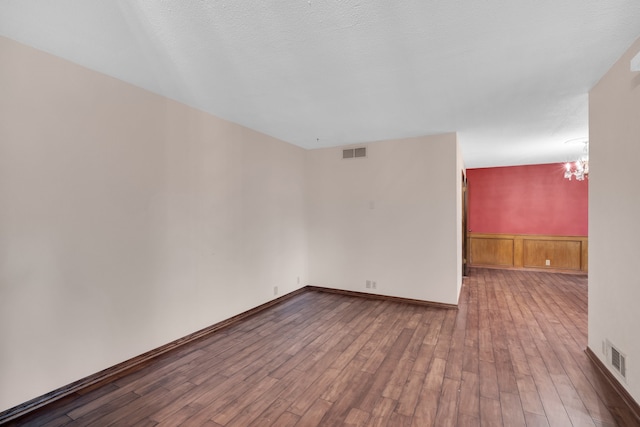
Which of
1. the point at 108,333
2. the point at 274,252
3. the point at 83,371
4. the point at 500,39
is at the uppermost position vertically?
the point at 500,39

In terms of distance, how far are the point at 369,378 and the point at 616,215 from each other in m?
2.32

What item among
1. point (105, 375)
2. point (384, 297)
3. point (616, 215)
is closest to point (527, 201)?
point (384, 297)

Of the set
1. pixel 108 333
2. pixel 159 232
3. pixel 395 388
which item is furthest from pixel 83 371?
pixel 395 388

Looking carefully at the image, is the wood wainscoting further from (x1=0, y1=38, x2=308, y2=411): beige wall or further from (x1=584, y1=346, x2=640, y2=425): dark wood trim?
(x1=0, y1=38, x2=308, y2=411): beige wall

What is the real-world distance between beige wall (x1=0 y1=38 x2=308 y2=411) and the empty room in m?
0.01

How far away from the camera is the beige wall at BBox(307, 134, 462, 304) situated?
4.10m

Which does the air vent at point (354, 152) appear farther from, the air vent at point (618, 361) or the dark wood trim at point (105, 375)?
the air vent at point (618, 361)

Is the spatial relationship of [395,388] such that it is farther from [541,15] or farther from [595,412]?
[541,15]

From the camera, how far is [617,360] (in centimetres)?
216

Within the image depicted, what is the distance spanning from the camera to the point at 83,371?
2193 mm

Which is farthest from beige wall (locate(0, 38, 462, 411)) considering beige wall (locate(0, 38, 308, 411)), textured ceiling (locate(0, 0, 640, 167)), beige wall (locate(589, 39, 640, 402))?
beige wall (locate(589, 39, 640, 402))

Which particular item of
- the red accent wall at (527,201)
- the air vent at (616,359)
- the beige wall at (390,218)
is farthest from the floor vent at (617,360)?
the red accent wall at (527,201)

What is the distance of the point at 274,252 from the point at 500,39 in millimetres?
3552

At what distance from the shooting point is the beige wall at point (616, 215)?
194 cm
